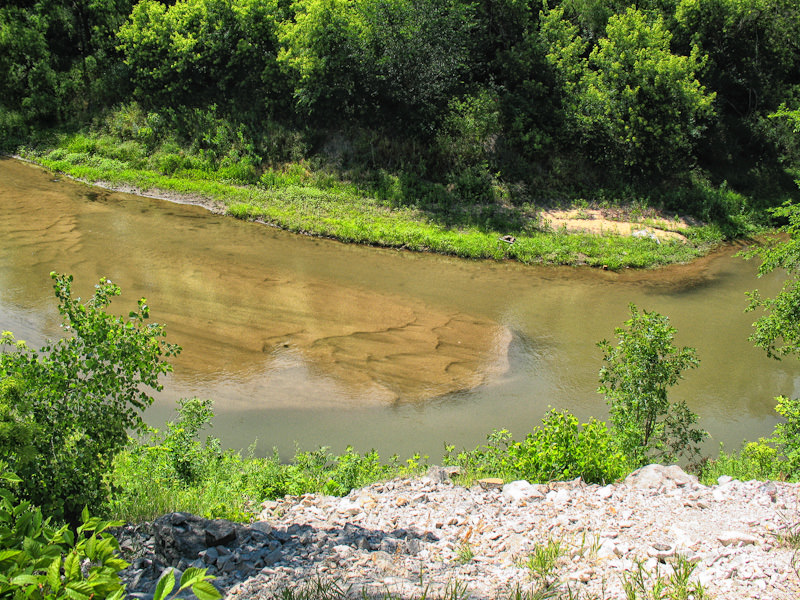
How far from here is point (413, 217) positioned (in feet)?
67.2

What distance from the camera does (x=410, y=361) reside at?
1234cm

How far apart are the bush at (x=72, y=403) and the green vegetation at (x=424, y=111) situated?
44.1ft

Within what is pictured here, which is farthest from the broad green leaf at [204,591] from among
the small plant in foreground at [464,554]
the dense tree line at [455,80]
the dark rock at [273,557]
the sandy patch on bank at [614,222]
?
the dense tree line at [455,80]

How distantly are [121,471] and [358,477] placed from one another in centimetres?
287

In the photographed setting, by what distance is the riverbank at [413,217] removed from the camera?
744 inches

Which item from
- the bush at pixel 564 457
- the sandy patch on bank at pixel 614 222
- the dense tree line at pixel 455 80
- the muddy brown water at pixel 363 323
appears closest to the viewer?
the bush at pixel 564 457

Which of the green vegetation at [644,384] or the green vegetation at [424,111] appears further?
the green vegetation at [424,111]

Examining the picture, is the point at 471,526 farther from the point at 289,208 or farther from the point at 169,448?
the point at 289,208

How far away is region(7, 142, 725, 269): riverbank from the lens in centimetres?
1889

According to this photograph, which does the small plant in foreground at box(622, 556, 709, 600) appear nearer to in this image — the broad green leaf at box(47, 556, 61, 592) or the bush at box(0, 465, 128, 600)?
the bush at box(0, 465, 128, 600)

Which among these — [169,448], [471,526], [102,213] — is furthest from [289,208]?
[471,526]

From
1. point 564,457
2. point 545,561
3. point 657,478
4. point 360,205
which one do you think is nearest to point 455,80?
point 360,205

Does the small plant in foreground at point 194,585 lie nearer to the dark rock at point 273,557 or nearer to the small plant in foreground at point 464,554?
the dark rock at point 273,557

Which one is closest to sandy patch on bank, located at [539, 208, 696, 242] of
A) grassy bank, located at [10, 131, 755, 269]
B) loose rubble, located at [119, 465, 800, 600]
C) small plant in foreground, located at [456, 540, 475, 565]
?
grassy bank, located at [10, 131, 755, 269]
